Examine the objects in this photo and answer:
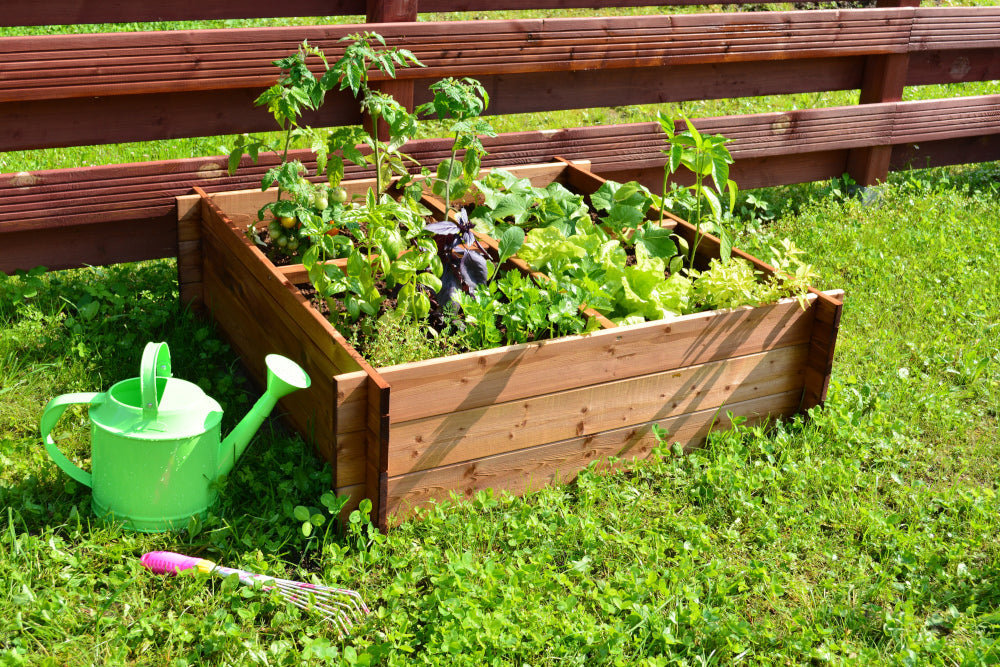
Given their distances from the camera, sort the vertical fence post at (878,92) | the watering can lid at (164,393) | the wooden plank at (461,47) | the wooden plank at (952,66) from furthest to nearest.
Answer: the wooden plank at (952,66) < the vertical fence post at (878,92) < the wooden plank at (461,47) < the watering can lid at (164,393)

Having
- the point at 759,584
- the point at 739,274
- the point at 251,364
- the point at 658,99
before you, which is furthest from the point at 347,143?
the point at 658,99

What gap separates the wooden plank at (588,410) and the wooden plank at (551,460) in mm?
27

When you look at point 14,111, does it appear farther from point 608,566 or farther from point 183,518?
point 608,566

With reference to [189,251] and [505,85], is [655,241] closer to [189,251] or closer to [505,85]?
[505,85]

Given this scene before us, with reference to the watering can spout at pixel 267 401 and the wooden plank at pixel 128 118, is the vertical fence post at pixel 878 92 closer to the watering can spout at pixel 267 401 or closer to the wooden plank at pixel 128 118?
the wooden plank at pixel 128 118

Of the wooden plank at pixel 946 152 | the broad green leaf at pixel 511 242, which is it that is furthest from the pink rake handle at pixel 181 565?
the wooden plank at pixel 946 152

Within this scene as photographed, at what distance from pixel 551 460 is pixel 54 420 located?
142cm

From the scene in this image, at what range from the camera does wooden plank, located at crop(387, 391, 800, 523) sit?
2764mm

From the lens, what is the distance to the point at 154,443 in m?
2.56

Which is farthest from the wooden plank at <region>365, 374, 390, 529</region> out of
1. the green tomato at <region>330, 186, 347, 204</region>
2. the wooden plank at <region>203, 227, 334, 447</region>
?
the green tomato at <region>330, 186, 347, 204</region>

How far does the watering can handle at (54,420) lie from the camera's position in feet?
8.60

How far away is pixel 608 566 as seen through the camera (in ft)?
8.73

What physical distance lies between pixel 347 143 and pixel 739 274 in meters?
1.34

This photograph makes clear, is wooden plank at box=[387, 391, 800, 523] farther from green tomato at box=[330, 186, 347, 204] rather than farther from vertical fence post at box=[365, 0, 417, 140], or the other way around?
vertical fence post at box=[365, 0, 417, 140]
